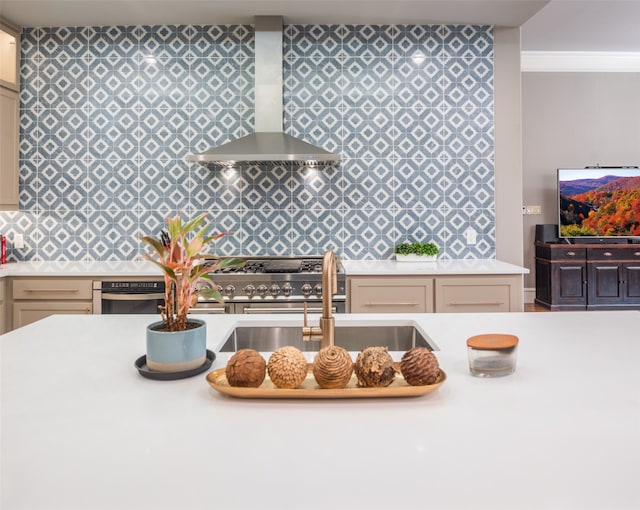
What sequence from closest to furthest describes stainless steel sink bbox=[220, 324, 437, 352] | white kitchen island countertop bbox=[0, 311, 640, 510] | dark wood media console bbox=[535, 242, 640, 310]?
white kitchen island countertop bbox=[0, 311, 640, 510] < stainless steel sink bbox=[220, 324, 437, 352] < dark wood media console bbox=[535, 242, 640, 310]

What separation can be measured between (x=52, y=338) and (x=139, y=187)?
236 centimetres

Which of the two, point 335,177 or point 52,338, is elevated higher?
point 335,177

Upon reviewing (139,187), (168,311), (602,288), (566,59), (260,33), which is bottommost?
(602,288)

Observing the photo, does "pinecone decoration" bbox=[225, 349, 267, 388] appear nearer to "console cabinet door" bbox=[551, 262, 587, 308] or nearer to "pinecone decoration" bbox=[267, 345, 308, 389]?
"pinecone decoration" bbox=[267, 345, 308, 389]

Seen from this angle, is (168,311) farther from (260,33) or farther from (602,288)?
(602,288)

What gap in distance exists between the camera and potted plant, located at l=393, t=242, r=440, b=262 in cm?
344

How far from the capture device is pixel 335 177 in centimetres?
360

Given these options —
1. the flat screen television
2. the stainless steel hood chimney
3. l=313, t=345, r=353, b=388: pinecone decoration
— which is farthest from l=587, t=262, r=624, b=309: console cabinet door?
l=313, t=345, r=353, b=388: pinecone decoration

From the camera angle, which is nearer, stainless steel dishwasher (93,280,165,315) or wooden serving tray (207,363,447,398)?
wooden serving tray (207,363,447,398)

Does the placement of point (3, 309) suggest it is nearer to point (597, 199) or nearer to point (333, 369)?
point (333, 369)

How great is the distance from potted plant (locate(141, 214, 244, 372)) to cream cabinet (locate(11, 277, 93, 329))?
7.10ft

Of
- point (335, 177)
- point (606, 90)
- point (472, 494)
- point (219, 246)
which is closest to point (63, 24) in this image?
point (219, 246)

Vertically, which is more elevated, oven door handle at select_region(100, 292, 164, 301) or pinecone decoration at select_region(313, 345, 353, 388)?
pinecone decoration at select_region(313, 345, 353, 388)

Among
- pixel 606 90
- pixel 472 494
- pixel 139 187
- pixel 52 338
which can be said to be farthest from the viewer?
pixel 606 90
